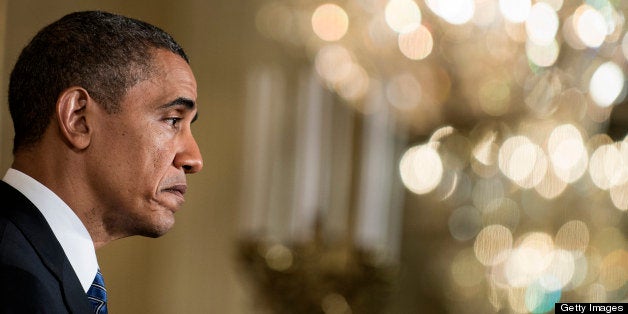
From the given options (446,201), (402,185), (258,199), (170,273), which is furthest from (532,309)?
(170,273)

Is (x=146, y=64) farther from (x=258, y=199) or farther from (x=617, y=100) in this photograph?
(x=258, y=199)

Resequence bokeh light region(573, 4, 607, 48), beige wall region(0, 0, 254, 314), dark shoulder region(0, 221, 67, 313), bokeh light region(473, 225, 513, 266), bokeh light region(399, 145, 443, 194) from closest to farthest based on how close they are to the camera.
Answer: dark shoulder region(0, 221, 67, 313) < bokeh light region(573, 4, 607, 48) < bokeh light region(473, 225, 513, 266) < bokeh light region(399, 145, 443, 194) < beige wall region(0, 0, 254, 314)

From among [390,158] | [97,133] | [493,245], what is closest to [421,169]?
[390,158]

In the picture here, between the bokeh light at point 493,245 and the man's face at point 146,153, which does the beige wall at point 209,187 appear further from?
the man's face at point 146,153

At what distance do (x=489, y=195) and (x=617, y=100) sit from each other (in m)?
0.66

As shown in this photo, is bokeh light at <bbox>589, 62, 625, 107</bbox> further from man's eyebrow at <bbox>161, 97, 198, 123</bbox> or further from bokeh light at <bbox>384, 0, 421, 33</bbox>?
man's eyebrow at <bbox>161, 97, 198, 123</bbox>

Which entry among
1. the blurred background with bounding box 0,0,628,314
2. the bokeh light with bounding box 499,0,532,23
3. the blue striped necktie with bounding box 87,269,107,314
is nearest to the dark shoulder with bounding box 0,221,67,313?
the blue striped necktie with bounding box 87,269,107,314

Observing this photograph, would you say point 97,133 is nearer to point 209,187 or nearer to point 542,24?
point 542,24

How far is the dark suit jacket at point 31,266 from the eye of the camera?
3.09 feet

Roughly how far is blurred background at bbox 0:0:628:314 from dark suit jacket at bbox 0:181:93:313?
1.92m

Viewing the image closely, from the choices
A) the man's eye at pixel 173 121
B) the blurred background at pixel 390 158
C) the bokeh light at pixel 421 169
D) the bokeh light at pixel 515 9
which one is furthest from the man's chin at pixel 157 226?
the bokeh light at pixel 421 169

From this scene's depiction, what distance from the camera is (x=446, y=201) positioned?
11.7 ft

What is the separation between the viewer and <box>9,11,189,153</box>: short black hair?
1.15 m

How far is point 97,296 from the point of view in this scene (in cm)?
113
